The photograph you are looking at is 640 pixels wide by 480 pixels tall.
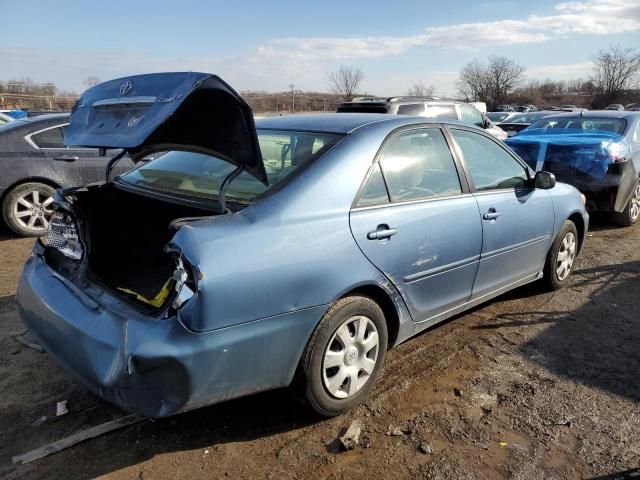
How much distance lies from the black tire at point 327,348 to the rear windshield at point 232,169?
0.72m

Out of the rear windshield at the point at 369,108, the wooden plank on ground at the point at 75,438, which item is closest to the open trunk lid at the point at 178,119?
the wooden plank on ground at the point at 75,438

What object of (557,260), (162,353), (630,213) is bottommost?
(630,213)

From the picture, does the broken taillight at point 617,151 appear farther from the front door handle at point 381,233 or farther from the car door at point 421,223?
the front door handle at point 381,233

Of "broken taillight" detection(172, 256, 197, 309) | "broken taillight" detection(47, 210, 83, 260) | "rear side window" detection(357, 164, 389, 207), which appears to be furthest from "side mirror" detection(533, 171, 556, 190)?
"broken taillight" detection(47, 210, 83, 260)

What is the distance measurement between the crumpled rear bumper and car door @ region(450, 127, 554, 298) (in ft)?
5.54

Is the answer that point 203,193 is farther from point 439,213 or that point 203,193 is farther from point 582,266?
point 582,266

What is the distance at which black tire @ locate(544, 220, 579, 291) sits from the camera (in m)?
4.46

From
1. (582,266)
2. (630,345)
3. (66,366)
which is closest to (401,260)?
(66,366)

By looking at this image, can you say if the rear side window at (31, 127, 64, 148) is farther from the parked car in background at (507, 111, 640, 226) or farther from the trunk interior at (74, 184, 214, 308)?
the parked car in background at (507, 111, 640, 226)

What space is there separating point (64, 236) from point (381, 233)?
5.93 feet

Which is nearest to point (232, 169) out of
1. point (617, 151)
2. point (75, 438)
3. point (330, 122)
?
point (330, 122)

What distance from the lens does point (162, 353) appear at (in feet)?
6.92

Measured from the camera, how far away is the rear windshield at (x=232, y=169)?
276cm

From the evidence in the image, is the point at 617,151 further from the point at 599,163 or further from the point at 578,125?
the point at 578,125
